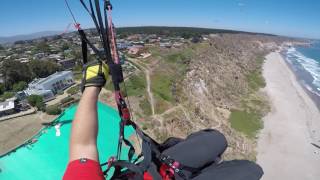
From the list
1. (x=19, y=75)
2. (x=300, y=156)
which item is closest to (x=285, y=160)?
→ (x=300, y=156)

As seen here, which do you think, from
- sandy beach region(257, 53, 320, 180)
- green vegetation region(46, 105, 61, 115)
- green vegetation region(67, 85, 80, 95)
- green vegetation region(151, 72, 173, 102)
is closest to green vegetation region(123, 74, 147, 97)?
green vegetation region(151, 72, 173, 102)

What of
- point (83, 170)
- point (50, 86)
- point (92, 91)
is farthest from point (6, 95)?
point (83, 170)

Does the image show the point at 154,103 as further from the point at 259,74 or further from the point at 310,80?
the point at 310,80

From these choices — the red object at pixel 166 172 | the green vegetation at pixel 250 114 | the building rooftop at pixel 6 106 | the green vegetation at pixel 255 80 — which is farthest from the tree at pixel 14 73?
the green vegetation at pixel 255 80

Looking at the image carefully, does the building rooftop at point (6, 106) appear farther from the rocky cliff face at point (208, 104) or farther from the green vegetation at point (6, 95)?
the rocky cliff face at point (208, 104)

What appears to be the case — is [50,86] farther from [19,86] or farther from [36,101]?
[36,101]
